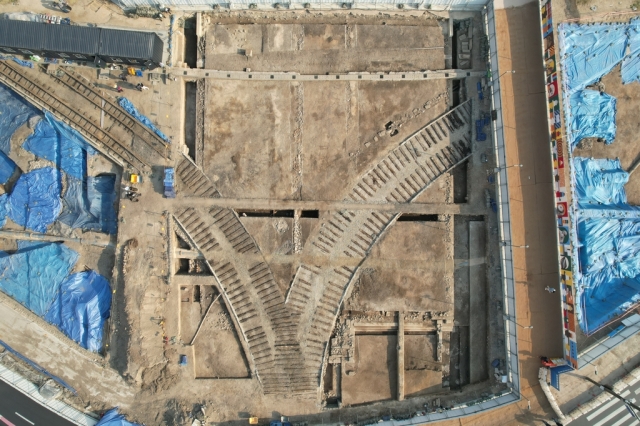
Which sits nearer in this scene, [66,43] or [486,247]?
[66,43]

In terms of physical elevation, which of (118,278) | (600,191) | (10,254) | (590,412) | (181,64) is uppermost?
(181,64)

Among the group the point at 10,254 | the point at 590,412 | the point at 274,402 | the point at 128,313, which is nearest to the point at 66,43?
the point at 10,254

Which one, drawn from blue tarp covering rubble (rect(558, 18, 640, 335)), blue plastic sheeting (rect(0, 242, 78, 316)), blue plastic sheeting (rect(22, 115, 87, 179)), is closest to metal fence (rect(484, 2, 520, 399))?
blue tarp covering rubble (rect(558, 18, 640, 335))

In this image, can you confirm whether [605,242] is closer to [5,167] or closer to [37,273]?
[37,273]

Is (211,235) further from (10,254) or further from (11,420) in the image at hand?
(11,420)

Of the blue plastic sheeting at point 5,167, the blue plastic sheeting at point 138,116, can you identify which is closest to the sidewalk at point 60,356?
the blue plastic sheeting at point 5,167

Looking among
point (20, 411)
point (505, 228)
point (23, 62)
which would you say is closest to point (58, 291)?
point (20, 411)

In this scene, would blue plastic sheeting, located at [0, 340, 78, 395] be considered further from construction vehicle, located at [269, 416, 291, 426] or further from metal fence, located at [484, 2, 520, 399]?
metal fence, located at [484, 2, 520, 399]

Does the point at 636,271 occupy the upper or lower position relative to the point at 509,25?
→ lower
